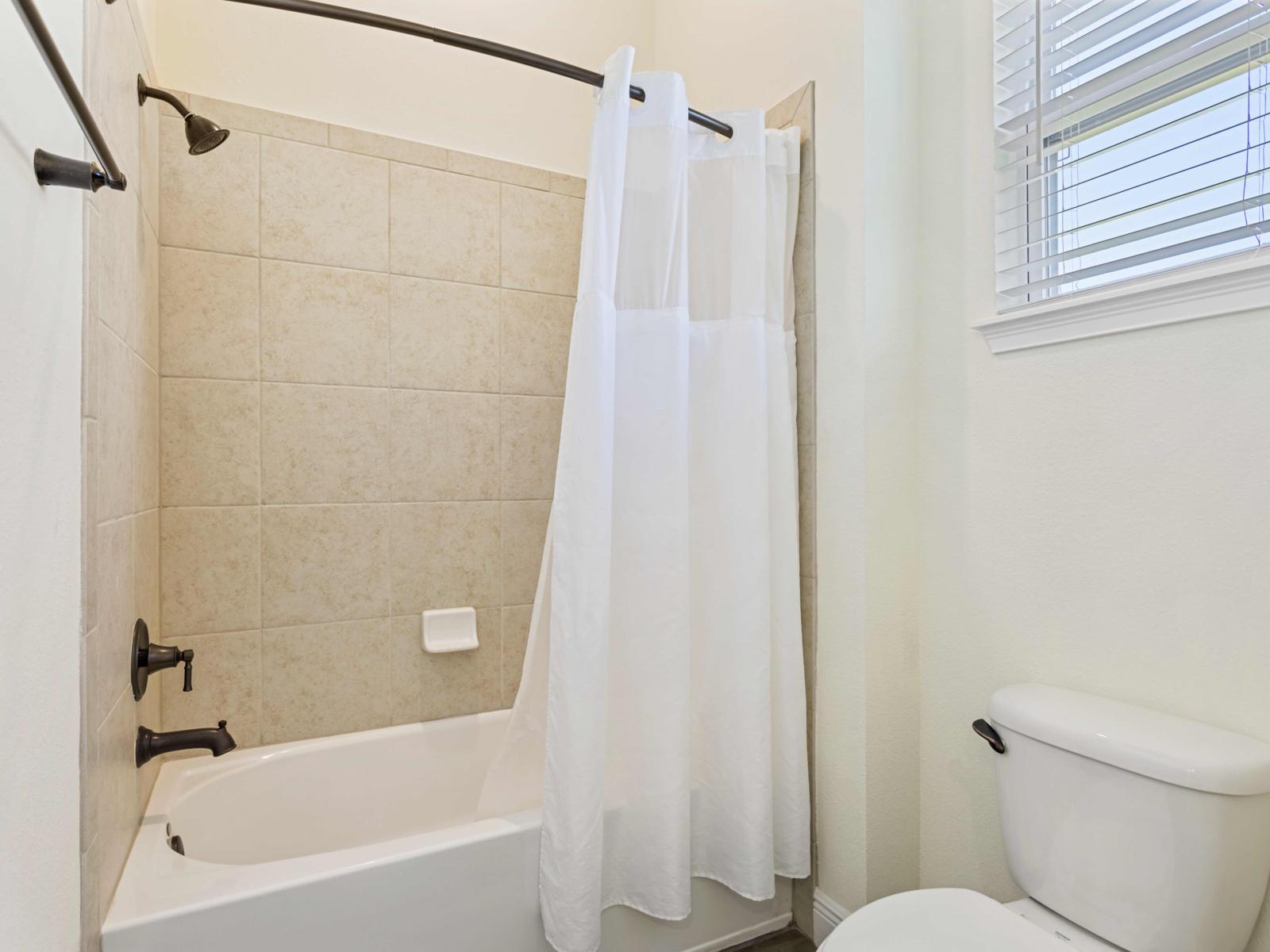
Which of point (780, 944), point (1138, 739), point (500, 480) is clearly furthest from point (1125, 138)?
point (780, 944)

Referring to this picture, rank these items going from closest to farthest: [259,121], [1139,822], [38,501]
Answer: [38,501] < [1139,822] < [259,121]

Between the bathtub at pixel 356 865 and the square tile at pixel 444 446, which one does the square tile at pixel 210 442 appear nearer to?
the square tile at pixel 444 446

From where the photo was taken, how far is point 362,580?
1929 mm

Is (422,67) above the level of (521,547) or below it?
above

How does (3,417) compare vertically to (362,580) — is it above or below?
above

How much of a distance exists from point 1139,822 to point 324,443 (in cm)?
192

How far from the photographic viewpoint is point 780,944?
5.63 ft

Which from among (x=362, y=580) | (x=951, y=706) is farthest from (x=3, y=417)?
(x=951, y=706)

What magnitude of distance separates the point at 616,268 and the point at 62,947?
4.81 feet

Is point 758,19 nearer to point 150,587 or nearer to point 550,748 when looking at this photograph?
point 550,748

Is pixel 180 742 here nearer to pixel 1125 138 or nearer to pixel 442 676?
pixel 442 676

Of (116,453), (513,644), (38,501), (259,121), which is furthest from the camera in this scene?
(513,644)

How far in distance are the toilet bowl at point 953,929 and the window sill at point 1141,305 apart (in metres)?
1.04

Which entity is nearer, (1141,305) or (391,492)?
(1141,305)
